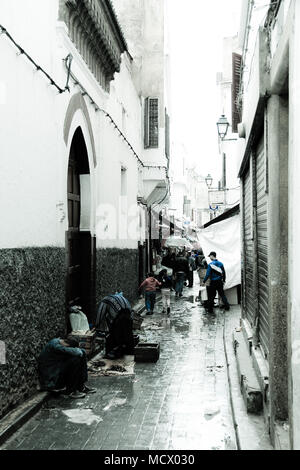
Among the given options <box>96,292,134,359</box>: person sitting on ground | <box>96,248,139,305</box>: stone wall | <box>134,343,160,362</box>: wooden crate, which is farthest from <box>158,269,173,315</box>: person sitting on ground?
<box>134,343,160,362</box>: wooden crate

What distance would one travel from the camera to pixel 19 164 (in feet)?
21.7

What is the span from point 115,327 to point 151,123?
11.4m

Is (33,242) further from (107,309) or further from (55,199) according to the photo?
(107,309)

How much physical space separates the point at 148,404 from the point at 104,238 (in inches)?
224

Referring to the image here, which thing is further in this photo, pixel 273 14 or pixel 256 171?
pixel 256 171

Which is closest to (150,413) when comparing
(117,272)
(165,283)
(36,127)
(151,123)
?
(36,127)

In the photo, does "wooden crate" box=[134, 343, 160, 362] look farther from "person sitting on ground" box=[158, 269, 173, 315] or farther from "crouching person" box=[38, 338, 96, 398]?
"person sitting on ground" box=[158, 269, 173, 315]

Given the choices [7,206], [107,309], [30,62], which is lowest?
[107,309]

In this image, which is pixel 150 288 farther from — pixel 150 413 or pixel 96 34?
pixel 150 413

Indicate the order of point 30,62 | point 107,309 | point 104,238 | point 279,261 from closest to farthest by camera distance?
point 279,261
point 30,62
point 107,309
point 104,238

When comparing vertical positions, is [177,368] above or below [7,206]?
below

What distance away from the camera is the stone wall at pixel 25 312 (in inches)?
241

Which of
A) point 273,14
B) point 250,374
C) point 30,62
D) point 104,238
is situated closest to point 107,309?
point 104,238

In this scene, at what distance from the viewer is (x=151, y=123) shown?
771 inches
